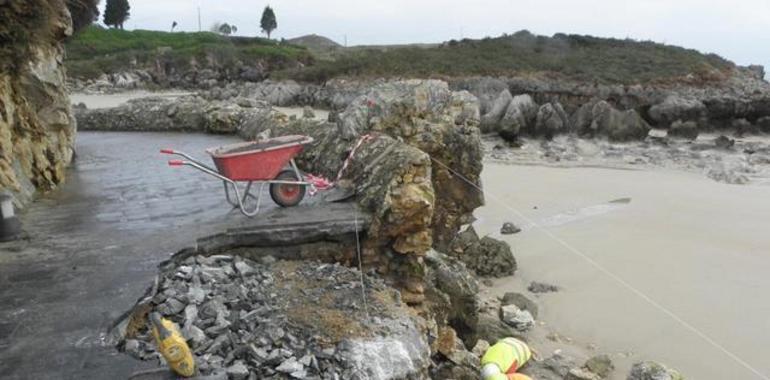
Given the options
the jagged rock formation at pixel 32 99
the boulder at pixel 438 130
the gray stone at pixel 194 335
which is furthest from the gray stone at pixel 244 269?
the jagged rock formation at pixel 32 99

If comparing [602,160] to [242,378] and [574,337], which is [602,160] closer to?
[574,337]

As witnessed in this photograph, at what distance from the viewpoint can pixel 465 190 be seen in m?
7.28

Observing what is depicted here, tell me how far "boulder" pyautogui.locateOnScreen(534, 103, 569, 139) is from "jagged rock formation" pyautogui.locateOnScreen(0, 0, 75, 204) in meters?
19.0

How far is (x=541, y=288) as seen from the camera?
9.48 meters

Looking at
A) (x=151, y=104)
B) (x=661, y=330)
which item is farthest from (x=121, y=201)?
(x=151, y=104)

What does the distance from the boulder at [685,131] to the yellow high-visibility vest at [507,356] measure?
22056mm

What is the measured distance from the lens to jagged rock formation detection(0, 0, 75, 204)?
674 cm

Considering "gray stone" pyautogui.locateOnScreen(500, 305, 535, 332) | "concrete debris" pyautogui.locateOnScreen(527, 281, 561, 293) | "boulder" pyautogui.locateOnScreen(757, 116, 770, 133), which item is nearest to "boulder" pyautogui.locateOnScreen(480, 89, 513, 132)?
"boulder" pyautogui.locateOnScreen(757, 116, 770, 133)

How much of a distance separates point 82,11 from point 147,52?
3704cm

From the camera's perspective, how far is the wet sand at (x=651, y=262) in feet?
25.3

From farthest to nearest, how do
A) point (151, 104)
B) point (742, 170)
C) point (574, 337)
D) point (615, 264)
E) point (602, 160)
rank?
point (602, 160) → point (742, 170) → point (151, 104) → point (615, 264) → point (574, 337)

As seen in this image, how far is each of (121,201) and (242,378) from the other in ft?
14.3

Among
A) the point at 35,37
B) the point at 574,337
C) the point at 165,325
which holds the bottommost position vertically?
the point at 574,337

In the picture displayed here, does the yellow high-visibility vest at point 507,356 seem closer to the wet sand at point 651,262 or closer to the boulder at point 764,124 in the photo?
the wet sand at point 651,262
